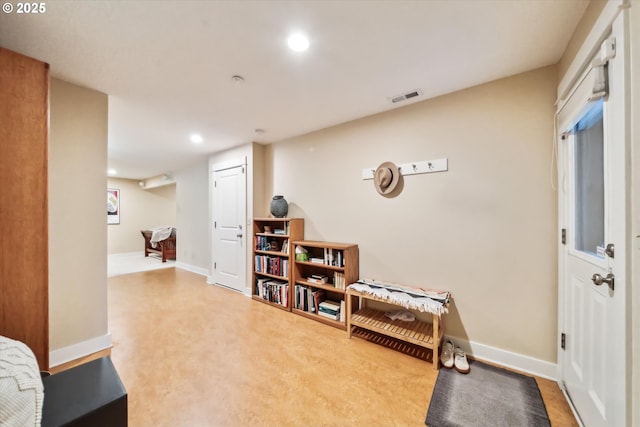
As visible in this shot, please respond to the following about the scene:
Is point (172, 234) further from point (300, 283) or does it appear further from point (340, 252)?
point (340, 252)

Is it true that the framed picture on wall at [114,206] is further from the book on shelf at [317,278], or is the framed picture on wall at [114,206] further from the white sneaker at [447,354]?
the white sneaker at [447,354]

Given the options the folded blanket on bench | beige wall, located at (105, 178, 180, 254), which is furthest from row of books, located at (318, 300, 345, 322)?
beige wall, located at (105, 178, 180, 254)

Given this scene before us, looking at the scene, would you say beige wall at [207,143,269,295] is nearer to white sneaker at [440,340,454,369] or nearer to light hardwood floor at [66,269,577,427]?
light hardwood floor at [66,269,577,427]

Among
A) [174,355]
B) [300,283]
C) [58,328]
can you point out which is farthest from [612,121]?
[58,328]

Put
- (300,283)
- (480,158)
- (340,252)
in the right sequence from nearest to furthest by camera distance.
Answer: (480,158) < (340,252) < (300,283)

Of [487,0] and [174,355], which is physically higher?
[487,0]

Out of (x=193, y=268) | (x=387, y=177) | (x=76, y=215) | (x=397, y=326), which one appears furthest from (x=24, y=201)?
(x=193, y=268)

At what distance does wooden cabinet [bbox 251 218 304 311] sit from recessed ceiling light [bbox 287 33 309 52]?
1.90m

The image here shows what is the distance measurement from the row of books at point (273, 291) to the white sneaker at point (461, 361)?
1867mm

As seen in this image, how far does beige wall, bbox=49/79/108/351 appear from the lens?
6.11 ft

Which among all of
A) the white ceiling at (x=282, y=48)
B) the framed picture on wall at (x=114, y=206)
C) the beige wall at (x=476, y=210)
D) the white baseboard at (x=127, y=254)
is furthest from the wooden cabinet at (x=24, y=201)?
the framed picture on wall at (x=114, y=206)

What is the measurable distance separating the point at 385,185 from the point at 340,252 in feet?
2.88

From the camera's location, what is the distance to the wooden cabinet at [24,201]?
123cm

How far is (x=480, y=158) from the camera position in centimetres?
194
